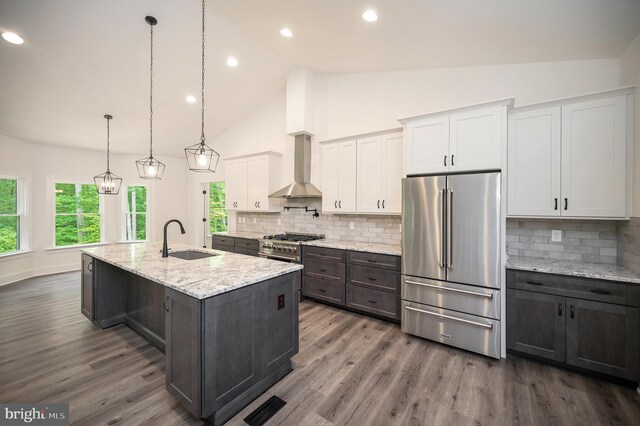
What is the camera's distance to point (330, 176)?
4.29 m

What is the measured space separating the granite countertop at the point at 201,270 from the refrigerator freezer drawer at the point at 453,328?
5.10 ft

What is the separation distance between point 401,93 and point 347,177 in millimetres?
1449

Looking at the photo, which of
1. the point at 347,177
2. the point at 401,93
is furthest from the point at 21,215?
the point at 401,93

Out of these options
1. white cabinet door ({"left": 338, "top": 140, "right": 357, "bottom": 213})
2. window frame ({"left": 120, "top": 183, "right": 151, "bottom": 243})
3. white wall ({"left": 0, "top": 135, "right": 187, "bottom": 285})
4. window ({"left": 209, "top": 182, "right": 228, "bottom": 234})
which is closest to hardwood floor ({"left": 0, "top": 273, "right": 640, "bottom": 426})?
white cabinet door ({"left": 338, "top": 140, "right": 357, "bottom": 213})

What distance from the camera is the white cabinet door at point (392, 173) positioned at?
11.9ft

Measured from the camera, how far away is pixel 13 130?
4887 mm

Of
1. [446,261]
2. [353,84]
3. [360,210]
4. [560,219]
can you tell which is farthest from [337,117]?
[560,219]

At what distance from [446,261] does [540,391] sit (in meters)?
1.20

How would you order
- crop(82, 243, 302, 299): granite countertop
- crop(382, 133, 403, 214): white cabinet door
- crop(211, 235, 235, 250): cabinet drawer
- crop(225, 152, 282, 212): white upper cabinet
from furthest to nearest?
1. crop(211, 235, 235, 250): cabinet drawer
2. crop(225, 152, 282, 212): white upper cabinet
3. crop(382, 133, 403, 214): white cabinet door
4. crop(82, 243, 302, 299): granite countertop

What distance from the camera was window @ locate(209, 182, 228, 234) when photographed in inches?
277

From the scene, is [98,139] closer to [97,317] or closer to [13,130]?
[13,130]

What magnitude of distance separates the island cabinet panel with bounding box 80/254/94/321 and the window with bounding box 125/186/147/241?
12.9 ft

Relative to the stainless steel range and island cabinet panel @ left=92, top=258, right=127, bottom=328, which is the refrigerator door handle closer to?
the stainless steel range

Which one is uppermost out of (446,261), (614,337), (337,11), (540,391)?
(337,11)
